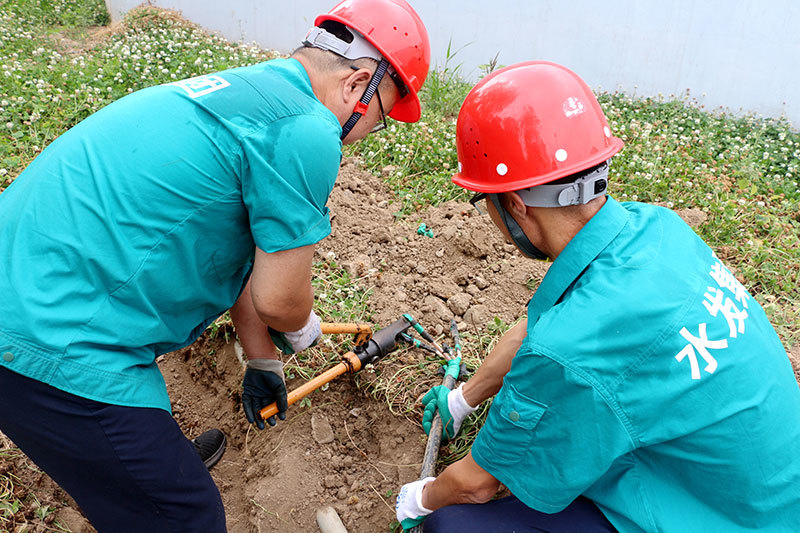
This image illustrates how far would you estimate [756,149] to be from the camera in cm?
486

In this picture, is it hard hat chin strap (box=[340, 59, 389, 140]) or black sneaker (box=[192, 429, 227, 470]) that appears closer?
hard hat chin strap (box=[340, 59, 389, 140])

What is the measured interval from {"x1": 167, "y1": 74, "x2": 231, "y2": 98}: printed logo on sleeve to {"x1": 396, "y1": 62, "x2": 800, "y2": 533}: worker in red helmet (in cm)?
74

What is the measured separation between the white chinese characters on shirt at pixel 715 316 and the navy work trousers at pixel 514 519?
0.65 metres

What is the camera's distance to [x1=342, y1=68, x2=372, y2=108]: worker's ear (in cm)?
187

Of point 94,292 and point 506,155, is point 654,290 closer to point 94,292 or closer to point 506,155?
point 506,155

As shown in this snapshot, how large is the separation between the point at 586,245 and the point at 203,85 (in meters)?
1.19

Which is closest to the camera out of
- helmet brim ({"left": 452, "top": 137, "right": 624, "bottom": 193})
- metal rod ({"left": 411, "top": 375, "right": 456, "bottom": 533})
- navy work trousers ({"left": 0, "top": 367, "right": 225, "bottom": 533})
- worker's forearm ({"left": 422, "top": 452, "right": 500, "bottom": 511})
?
navy work trousers ({"left": 0, "top": 367, "right": 225, "bottom": 533})

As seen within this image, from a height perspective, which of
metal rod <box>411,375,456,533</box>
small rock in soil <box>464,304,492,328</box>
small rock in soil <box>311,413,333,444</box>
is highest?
small rock in soil <box>464,304,492,328</box>

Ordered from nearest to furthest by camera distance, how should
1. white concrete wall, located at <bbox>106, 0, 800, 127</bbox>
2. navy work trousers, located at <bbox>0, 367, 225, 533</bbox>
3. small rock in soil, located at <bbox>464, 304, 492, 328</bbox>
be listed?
1. navy work trousers, located at <bbox>0, 367, 225, 533</bbox>
2. small rock in soil, located at <bbox>464, 304, 492, 328</bbox>
3. white concrete wall, located at <bbox>106, 0, 800, 127</bbox>

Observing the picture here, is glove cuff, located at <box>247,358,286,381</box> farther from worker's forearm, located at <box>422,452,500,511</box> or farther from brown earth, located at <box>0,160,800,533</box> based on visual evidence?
worker's forearm, located at <box>422,452,500,511</box>

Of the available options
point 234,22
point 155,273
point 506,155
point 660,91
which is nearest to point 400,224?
point 506,155

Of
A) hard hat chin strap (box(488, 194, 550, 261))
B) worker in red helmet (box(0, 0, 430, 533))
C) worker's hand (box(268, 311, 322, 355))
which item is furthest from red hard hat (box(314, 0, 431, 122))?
worker's hand (box(268, 311, 322, 355))

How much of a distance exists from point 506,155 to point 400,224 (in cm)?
215

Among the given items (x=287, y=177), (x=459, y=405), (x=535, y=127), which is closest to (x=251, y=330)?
(x=459, y=405)
